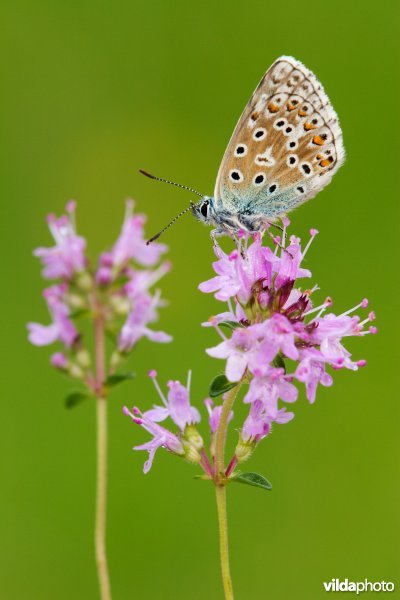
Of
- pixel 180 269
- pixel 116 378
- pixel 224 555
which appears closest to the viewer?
pixel 224 555

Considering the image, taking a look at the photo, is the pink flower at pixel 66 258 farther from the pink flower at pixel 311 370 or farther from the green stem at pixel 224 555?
the green stem at pixel 224 555

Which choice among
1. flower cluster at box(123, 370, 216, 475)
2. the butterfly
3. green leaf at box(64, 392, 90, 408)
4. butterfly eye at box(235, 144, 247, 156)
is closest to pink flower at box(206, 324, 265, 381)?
flower cluster at box(123, 370, 216, 475)

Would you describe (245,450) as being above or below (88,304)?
below

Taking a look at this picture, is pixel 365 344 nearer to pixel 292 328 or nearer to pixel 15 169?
pixel 15 169


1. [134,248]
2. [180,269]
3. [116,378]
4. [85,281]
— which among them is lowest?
[116,378]

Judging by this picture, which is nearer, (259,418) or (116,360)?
(259,418)

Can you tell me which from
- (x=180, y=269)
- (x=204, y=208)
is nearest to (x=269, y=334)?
(x=204, y=208)

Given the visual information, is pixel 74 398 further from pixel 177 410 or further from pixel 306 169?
pixel 306 169

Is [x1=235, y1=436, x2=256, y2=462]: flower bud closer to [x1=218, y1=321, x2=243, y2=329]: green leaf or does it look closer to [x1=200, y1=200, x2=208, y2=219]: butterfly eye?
[x1=218, y1=321, x2=243, y2=329]: green leaf
